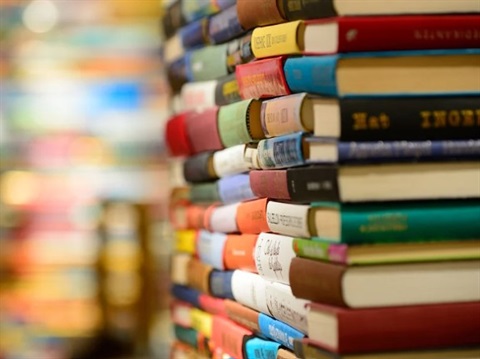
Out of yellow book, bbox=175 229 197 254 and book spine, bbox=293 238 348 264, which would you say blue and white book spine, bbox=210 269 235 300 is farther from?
book spine, bbox=293 238 348 264

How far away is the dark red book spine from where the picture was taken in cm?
115

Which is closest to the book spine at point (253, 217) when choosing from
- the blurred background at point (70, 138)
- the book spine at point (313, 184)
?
the book spine at point (313, 184)

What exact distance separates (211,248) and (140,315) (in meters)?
1.79

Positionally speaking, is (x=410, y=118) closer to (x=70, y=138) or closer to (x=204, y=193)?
(x=204, y=193)

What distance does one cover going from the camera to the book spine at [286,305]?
1.23 meters

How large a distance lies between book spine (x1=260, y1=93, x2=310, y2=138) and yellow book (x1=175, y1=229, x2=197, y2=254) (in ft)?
1.58

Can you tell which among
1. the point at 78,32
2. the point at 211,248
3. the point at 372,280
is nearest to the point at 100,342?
the point at 78,32

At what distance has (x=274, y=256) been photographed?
1314 mm

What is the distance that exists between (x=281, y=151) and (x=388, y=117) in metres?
0.15

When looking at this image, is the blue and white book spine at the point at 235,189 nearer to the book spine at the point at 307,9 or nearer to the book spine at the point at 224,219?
the book spine at the point at 224,219

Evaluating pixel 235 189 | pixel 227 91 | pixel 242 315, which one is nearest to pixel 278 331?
pixel 242 315

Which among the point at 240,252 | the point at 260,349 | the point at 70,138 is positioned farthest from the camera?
the point at 70,138

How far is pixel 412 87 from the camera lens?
1.17m

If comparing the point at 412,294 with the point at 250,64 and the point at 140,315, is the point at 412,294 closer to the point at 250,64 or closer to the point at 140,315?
the point at 250,64
